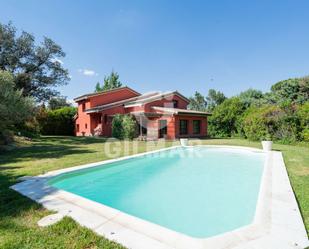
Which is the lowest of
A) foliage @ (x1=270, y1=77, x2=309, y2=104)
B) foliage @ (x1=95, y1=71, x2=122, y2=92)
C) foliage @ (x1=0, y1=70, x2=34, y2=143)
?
foliage @ (x1=0, y1=70, x2=34, y2=143)

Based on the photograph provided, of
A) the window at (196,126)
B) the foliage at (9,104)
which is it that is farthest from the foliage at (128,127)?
the foliage at (9,104)

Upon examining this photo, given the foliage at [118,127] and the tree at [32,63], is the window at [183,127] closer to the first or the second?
the foliage at [118,127]

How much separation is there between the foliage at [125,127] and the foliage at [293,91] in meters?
25.4

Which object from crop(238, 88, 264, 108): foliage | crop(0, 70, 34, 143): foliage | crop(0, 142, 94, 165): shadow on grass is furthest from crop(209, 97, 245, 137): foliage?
crop(0, 70, 34, 143): foliage

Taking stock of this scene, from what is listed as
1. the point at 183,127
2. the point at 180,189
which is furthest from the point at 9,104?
the point at 183,127

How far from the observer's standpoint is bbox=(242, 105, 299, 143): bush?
54.5ft

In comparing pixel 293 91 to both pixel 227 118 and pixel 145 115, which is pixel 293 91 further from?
pixel 145 115

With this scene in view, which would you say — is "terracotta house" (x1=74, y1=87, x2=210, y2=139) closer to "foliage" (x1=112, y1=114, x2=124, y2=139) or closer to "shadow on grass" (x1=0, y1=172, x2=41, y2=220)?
"foliage" (x1=112, y1=114, x2=124, y2=139)

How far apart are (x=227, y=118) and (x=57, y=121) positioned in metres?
24.4

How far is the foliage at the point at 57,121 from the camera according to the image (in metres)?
29.8

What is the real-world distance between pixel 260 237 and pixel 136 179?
618 centimetres

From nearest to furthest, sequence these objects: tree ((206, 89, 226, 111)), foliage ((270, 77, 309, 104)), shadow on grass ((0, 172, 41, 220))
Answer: shadow on grass ((0, 172, 41, 220)) < foliage ((270, 77, 309, 104)) < tree ((206, 89, 226, 111))

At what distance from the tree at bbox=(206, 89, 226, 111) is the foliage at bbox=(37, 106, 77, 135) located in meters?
32.9

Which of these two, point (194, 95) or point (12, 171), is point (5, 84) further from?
point (194, 95)
